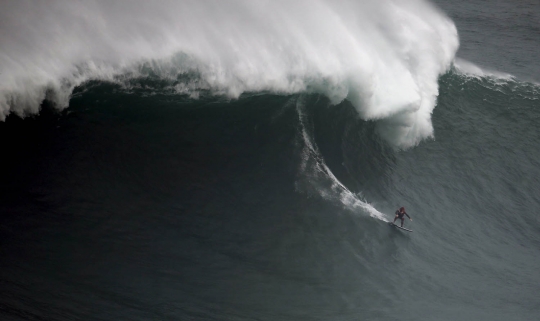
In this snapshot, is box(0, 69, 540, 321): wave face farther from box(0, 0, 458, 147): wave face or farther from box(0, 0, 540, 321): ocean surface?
box(0, 0, 458, 147): wave face

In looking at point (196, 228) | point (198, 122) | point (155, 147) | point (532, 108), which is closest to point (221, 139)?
point (198, 122)

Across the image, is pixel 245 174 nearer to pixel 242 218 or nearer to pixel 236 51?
Answer: pixel 242 218

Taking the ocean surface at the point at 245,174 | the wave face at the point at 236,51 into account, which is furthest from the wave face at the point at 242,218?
the wave face at the point at 236,51

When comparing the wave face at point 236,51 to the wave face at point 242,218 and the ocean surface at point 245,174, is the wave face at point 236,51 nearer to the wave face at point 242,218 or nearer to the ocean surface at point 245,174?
the ocean surface at point 245,174

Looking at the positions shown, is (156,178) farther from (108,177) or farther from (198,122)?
(198,122)

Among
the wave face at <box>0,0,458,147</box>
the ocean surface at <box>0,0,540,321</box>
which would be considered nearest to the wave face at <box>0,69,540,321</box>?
the ocean surface at <box>0,0,540,321</box>
